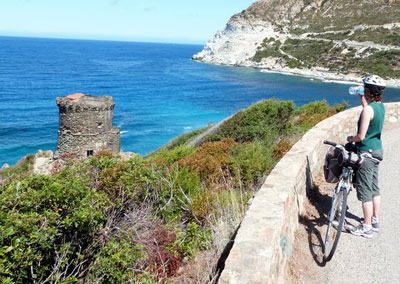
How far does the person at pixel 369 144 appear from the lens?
13.2ft

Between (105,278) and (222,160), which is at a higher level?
(222,160)

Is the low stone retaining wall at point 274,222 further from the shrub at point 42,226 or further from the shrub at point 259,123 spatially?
the shrub at point 259,123

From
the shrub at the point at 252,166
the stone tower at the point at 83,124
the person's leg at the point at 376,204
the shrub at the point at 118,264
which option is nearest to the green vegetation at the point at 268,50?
the stone tower at the point at 83,124

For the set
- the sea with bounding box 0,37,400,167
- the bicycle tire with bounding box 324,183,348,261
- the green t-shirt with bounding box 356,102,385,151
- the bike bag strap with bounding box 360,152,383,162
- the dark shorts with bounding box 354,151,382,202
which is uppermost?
the green t-shirt with bounding box 356,102,385,151

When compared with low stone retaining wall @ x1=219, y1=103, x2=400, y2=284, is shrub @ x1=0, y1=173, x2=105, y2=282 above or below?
below

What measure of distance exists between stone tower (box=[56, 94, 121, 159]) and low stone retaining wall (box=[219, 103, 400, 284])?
19019 millimetres

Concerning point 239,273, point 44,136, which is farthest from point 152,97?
point 239,273

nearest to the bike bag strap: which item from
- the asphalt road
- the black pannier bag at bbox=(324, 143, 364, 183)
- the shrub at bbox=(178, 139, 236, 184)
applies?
the black pannier bag at bbox=(324, 143, 364, 183)

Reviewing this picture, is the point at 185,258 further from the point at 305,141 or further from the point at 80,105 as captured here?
the point at 80,105

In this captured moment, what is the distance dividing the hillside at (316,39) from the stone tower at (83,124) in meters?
57.7

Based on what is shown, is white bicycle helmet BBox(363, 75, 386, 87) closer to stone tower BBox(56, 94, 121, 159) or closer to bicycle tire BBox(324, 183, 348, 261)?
bicycle tire BBox(324, 183, 348, 261)

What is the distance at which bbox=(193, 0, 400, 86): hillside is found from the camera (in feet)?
243

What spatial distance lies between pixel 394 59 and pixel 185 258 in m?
77.4

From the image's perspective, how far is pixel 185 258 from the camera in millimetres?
4812
